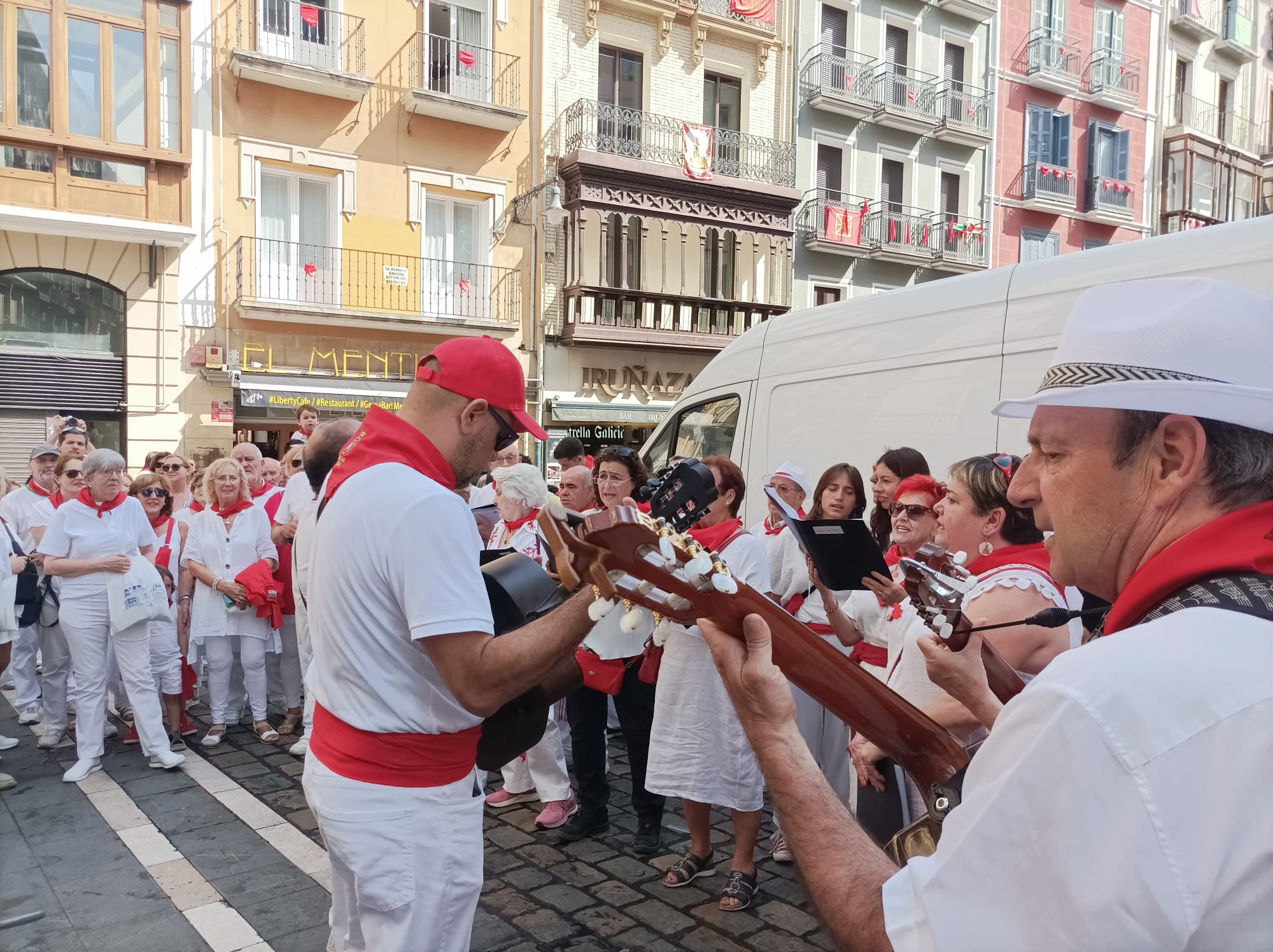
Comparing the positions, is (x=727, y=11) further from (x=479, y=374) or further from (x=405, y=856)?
(x=405, y=856)

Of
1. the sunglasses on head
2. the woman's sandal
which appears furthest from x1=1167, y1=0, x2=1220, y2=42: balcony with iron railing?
the woman's sandal

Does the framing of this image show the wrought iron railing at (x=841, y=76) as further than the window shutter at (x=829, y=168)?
No

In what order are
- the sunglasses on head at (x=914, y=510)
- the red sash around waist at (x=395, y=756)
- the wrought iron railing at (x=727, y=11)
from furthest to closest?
the wrought iron railing at (x=727, y=11)
the sunglasses on head at (x=914, y=510)
the red sash around waist at (x=395, y=756)

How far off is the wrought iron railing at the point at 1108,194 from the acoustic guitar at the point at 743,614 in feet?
93.1

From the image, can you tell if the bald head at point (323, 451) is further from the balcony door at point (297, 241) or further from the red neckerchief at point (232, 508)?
the balcony door at point (297, 241)

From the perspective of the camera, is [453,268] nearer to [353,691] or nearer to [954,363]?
[954,363]

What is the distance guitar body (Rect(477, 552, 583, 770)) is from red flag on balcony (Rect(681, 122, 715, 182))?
62.8 feet

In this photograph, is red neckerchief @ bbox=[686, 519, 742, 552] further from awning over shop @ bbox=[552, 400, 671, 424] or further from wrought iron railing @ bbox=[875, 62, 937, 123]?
wrought iron railing @ bbox=[875, 62, 937, 123]

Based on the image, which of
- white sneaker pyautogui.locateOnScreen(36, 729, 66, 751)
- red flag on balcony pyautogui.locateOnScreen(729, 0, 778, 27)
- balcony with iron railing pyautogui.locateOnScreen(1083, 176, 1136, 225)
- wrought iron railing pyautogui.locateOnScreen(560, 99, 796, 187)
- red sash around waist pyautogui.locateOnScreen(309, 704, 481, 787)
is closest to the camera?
red sash around waist pyautogui.locateOnScreen(309, 704, 481, 787)

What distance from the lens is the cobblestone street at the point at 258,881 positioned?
3.81 meters

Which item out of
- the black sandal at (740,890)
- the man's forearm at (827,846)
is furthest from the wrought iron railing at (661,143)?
the man's forearm at (827,846)

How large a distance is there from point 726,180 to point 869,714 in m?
20.4

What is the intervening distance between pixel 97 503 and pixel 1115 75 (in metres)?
29.5

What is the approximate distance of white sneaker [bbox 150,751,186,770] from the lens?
5992 millimetres
